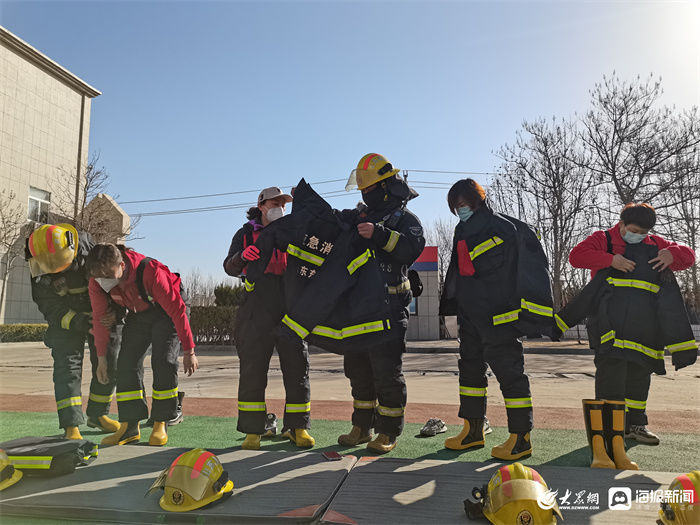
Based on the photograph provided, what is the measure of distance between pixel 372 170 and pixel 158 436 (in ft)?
9.40

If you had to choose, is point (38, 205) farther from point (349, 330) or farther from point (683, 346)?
point (683, 346)

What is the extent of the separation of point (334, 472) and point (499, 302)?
171 cm

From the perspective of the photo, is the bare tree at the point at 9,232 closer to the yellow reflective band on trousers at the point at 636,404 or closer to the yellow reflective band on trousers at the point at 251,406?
the yellow reflective band on trousers at the point at 251,406

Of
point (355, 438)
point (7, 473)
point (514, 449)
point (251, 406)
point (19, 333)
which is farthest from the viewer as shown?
point (19, 333)

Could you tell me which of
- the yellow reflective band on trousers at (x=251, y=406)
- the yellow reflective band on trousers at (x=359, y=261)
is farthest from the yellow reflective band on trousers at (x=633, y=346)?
the yellow reflective band on trousers at (x=251, y=406)

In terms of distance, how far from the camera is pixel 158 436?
4.20 m

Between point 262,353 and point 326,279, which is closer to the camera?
point 326,279

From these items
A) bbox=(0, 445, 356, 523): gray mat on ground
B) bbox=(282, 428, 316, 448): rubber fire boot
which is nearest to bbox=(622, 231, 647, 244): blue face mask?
bbox=(0, 445, 356, 523): gray mat on ground

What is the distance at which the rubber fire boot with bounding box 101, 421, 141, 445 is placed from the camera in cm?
416

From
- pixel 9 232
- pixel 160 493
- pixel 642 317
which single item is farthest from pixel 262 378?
pixel 9 232

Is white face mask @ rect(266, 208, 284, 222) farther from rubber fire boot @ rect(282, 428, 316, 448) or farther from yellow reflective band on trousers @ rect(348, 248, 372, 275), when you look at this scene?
rubber fire boot @ rect(282, 428, 316, 448)

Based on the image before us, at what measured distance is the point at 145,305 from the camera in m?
4.34

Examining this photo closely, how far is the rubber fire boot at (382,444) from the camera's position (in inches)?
149

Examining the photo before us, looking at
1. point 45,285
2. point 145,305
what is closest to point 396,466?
point 145,305
